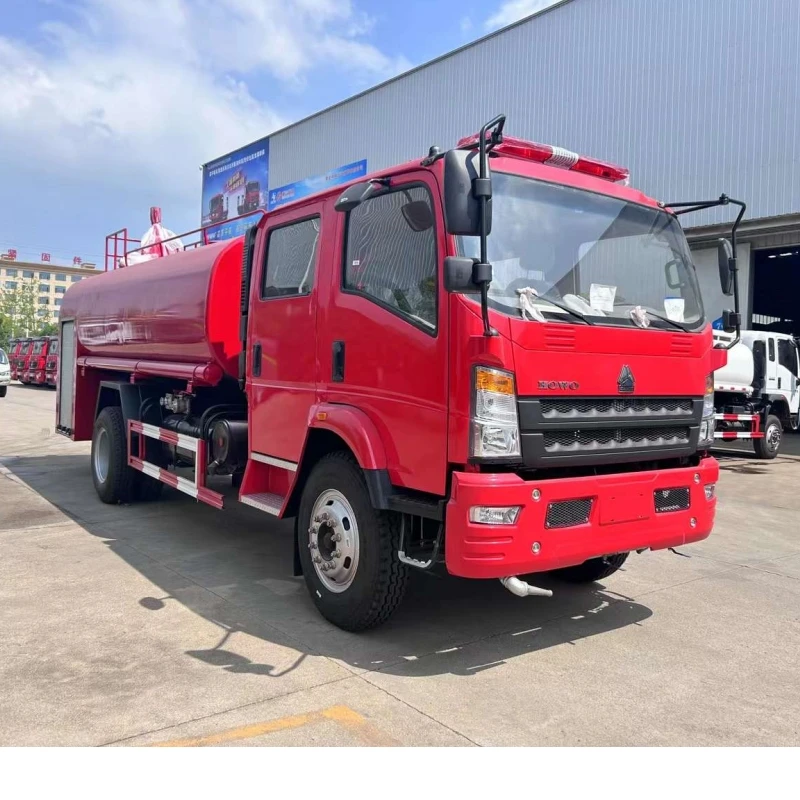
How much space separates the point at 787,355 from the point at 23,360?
3101 cm

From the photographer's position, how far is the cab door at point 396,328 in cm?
391

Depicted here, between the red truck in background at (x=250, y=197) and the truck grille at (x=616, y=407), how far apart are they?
2818cm

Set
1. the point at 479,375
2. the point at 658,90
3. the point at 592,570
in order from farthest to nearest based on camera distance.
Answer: the point at 658,90 < the point at 592,570 < the point at 479,375

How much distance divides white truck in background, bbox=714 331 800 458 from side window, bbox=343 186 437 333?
11.3 meters

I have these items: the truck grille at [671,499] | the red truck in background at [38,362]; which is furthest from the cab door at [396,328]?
the red truck in background at [38,362]

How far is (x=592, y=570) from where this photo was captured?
5.42 m

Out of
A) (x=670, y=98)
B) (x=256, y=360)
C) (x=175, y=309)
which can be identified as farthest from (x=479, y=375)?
(x=670, y=98)

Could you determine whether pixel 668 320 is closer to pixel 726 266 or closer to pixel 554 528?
pixel 726 266

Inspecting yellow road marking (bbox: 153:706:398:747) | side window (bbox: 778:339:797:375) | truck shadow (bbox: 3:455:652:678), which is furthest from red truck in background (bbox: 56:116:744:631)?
side window (bbox: 778:339:797:375)

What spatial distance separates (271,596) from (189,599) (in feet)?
1.74

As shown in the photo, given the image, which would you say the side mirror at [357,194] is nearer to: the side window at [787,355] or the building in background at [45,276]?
the side window at [787,355]

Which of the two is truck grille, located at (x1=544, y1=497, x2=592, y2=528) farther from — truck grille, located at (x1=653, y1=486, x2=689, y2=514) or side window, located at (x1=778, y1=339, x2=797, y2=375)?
side window, located at (x1=778, y1=339, x2=797, y2=375)

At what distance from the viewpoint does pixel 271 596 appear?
512cm

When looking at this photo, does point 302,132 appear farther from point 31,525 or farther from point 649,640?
point 649,640
